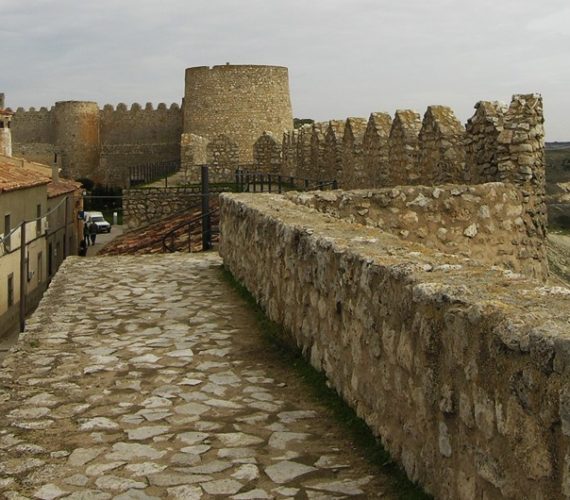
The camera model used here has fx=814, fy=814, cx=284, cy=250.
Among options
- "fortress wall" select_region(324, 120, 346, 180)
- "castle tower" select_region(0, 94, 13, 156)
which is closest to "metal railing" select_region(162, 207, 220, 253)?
"fortress wall" select_region(324, 120, 346, 180)

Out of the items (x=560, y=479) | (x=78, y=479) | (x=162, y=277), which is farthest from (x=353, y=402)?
(x=162, y=277)

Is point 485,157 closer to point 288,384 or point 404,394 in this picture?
point 288,384

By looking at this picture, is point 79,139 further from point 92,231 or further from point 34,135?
point 92,231

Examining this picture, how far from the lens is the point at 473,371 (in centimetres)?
278

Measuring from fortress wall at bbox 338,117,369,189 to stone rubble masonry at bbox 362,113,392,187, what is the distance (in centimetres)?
41

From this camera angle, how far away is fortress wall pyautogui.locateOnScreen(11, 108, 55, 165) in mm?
46781

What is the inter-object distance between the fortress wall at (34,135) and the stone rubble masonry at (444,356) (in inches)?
1733

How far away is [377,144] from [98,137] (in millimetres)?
36862

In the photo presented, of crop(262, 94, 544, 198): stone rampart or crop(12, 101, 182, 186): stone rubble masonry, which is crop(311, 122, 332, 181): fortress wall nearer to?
crop(262, 94, 544, 198): stone rampart

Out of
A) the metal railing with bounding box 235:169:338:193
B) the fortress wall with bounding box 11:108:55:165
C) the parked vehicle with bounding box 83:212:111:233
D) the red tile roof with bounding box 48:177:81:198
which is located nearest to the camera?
the metal railing with bounding box 235:169:338:193

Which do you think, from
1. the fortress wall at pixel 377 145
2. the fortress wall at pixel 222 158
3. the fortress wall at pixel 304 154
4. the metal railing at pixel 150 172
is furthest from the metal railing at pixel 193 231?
the metal railing at pixel 150 172

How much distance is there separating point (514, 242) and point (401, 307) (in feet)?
16.9

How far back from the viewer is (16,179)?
2245 cm

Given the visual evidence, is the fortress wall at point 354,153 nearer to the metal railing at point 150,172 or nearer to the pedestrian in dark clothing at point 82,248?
the metal railing at point 150,172
